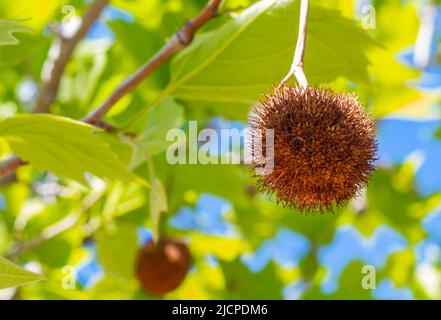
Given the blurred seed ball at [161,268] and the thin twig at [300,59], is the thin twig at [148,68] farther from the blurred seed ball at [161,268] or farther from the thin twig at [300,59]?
the blurred seed ball at [161,268]

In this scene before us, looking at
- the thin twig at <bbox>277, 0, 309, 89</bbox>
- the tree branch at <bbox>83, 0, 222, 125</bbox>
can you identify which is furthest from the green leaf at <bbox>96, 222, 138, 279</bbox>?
the thin twig at <bbox>277, 0, 309, 89</bbox>

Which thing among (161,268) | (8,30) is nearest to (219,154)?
(161,268)

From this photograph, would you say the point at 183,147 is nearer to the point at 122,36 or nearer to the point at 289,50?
the point at 122,36

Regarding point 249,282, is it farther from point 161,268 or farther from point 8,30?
point 8,30

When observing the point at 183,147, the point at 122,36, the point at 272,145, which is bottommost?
the point at 272,145

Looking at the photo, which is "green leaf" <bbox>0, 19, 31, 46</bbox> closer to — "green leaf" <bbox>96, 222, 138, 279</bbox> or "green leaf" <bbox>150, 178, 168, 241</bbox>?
"green leaf" <bbox>150, 178, 168, 241</bbox>

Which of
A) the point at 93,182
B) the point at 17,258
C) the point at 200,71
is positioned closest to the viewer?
the point at 200,71

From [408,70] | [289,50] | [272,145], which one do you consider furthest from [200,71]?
[408,70]
